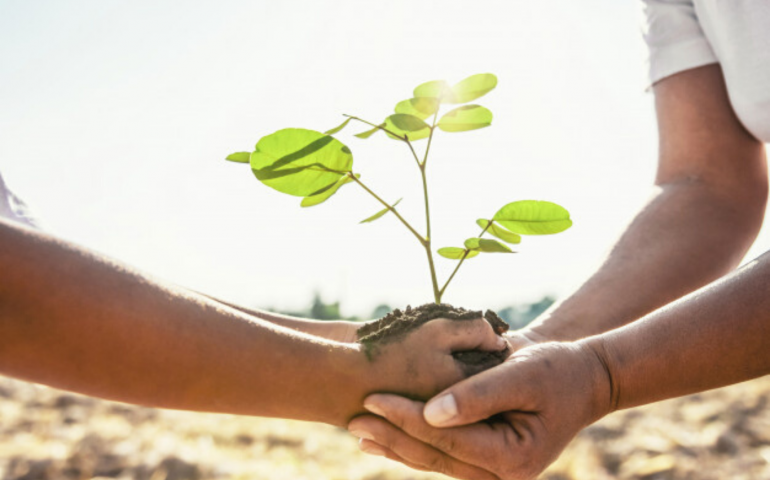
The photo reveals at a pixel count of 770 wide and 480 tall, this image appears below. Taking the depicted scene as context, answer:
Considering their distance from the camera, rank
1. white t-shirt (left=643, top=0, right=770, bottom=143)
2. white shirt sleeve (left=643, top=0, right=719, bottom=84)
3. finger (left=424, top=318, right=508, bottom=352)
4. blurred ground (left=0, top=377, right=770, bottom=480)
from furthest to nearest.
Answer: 1. blurred ground (left=0, top=377, right=770, bottom=480)
2. white shirt sleeve (left=643, top=0, right=719, bottom=84)
3. white t-shirt (left=643, top=0, right=770, bottom=143)
4. finger (left=424, top=318, right=508, bottom=352)

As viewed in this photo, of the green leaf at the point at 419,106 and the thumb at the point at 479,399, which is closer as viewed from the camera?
the thumb at the point at 479,399

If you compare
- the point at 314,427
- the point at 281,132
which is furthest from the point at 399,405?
the point at 314,427

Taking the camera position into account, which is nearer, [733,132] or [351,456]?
[733,132]

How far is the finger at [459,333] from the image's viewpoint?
39.1 inches

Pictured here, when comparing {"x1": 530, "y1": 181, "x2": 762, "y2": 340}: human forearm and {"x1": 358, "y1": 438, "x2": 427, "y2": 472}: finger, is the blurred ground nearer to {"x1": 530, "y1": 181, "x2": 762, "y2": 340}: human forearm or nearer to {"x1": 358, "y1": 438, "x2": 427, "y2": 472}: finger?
{"x1": 530, "y1": 181, "x2": 762, "y2": 340}: human forearm

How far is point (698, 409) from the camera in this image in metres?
2.47

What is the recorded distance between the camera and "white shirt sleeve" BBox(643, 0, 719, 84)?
1.40 meters

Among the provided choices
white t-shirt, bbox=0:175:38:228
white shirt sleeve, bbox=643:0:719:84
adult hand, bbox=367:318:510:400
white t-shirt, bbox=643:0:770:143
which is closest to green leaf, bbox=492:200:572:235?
adult hand, bbox=367:318:510:400

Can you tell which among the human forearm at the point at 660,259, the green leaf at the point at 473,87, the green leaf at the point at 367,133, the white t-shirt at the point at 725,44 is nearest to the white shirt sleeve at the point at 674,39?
the white t-shirt at the point at 725,44

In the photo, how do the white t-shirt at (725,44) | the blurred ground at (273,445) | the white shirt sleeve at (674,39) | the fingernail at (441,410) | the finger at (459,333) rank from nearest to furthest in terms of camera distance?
1. the fingernail at (441,410)
2. the finger at (459,333)
3. the white t-shirt at (725,44)
4. the white shirt sleeve at (674,39)
5. the blurred ground at (273,445)

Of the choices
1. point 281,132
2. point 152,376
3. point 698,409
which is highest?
point 281,132

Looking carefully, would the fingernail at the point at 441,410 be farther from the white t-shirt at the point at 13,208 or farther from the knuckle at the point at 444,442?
the white t-shirt at the point at 13,208

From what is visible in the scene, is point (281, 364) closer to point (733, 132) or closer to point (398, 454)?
point (398, 454)

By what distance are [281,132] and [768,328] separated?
32.6 inches
